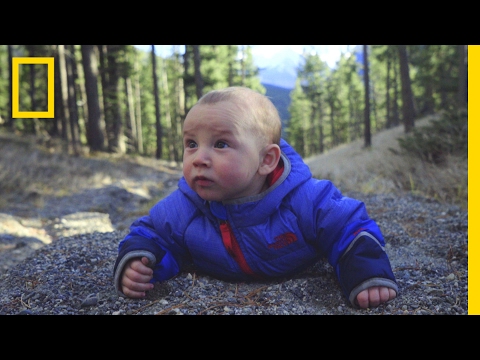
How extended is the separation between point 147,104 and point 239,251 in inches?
1274

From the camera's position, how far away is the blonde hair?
82.7 inches

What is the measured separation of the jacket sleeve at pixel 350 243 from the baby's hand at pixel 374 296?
0.07ft

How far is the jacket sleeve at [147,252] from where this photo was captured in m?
2.12

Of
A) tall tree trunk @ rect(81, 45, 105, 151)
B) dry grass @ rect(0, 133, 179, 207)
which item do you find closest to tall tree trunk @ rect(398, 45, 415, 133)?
dry grass @ rect(0, 133, 179, 207)

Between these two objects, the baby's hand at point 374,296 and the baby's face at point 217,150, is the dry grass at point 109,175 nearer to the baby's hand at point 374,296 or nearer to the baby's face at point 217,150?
the baby's hand at point 374,296

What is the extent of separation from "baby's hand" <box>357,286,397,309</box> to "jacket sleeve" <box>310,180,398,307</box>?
0.9 inches

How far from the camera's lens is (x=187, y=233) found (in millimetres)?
2352

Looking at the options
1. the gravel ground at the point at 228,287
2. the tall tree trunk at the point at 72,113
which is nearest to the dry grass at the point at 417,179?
the gravel ground at the point at 228,287

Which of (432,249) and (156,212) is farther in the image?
(432,249)

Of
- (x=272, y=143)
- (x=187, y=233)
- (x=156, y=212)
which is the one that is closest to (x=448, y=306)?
(x=272, y=143)

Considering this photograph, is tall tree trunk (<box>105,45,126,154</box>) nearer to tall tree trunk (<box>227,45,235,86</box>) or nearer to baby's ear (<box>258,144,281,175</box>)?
tall tree trunk (<box>227,45,235,86</box>)

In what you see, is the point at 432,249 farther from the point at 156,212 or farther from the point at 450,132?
the point at 450,132

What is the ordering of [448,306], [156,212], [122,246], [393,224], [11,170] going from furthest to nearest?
[11,170], [393,224], [156,212], [122,246], [448,306]

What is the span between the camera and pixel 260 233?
226cm
